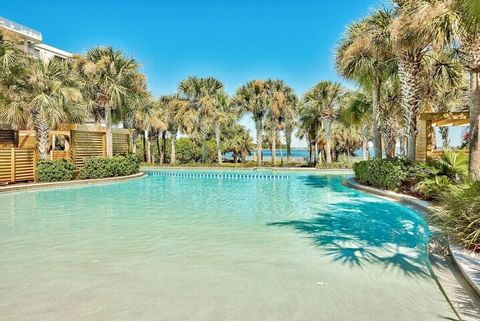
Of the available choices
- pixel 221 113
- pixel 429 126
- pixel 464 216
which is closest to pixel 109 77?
pixel 221 113

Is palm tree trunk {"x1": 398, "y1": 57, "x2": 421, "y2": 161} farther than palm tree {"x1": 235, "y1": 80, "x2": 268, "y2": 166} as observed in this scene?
No

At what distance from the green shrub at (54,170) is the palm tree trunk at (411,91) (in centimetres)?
1718

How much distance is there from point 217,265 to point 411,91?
1234 cm

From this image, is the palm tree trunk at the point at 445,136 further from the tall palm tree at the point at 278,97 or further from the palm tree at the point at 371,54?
the palm tree at the point at 371,54

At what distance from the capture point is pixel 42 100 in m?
18.8

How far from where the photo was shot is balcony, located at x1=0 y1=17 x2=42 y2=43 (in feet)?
132

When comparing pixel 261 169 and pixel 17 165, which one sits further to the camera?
pixel 261 169

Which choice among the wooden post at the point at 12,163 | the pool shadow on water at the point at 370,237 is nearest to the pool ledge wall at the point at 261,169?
the wooden post at the point at 12,163

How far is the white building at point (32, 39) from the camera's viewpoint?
40.6 metres

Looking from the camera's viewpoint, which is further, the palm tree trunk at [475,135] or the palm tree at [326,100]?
the palm tree at [326,100]

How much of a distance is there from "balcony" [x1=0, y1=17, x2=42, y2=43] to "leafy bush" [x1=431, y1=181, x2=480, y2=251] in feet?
152

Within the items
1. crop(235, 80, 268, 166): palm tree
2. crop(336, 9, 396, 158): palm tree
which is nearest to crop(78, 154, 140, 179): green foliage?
crop(336, 9, 396, 158): palm tree

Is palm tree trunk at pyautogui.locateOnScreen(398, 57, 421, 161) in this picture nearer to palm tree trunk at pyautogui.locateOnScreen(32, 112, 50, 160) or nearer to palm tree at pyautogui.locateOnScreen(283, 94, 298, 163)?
palm tree trunk at pyautogui.locateOnScreen(32, 112, 50, 160)

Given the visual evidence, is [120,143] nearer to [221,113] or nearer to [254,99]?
[221,113]
